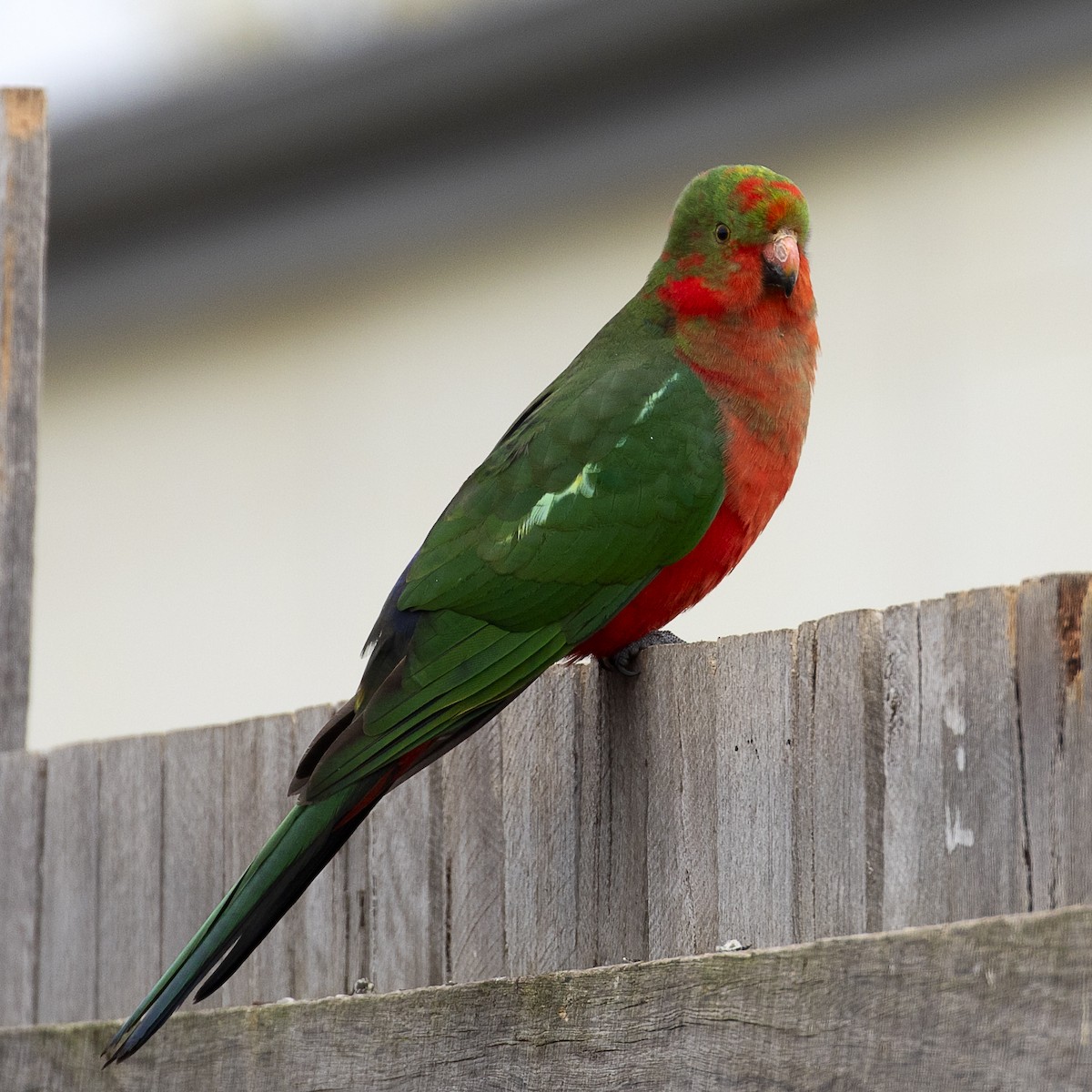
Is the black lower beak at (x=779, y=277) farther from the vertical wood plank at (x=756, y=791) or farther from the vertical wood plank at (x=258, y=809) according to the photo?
the vertical wood plank at (x=258, y=809)

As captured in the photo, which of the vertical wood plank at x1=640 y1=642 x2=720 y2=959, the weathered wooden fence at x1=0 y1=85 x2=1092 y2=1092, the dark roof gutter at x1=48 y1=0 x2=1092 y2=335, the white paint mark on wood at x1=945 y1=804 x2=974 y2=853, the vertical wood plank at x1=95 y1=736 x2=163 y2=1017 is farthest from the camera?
the dark roof gutter at x1=48 y1=0 x2=1092 y2=335

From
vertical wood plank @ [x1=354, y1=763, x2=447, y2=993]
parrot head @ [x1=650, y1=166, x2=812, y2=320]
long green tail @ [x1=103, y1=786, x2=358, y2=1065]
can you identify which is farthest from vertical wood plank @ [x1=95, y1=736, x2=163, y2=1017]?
parrot head @ [x1=650, y1=166, x2=812, y2=320]

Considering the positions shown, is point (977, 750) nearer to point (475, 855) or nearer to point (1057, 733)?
point (1057, 733)

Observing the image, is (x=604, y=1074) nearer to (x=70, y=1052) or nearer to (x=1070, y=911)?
(x=1070, y=911)

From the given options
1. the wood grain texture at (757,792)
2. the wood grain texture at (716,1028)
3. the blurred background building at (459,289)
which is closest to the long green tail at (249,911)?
the wood grain texture at (716,1028)

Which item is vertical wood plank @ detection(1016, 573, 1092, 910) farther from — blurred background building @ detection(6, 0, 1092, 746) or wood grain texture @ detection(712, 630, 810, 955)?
Result: blurred background building @ detection(6, 0, 1092, 746)

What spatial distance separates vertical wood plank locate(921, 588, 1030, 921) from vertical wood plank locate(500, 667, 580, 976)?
2.70 ft

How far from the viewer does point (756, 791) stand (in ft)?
8.55

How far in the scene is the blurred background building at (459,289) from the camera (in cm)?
552

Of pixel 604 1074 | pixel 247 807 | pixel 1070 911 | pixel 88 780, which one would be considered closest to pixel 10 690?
pixel 88 780

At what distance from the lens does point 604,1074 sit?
99.8 inches

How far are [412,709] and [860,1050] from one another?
1.04 m

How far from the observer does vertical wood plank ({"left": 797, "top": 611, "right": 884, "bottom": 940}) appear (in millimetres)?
2424

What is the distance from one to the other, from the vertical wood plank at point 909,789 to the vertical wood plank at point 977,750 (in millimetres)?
14
